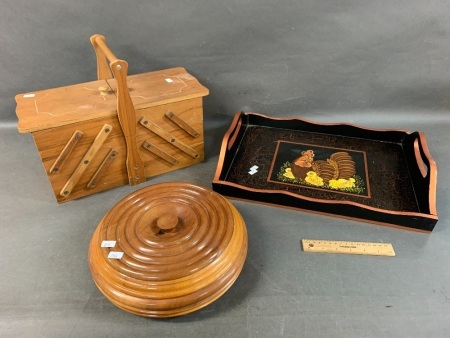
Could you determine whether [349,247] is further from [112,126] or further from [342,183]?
[112,126]

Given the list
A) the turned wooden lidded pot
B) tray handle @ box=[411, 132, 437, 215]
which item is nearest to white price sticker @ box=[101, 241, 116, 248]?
the turned wooden lidded pot

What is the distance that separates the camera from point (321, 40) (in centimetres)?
218

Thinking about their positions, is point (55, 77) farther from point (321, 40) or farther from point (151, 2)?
point (321, 40)

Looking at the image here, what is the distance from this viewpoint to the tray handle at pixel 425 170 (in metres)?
1.57

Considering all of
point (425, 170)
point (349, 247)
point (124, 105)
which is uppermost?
point (124, 105)

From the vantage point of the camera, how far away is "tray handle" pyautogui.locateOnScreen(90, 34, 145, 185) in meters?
1.53

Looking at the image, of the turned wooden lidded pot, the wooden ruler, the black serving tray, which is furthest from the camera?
the black serving tray

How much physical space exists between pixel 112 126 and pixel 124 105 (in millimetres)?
131

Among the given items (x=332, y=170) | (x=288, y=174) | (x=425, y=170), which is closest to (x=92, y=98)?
(x=288, y=174)

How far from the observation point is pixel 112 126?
1684 millimetres

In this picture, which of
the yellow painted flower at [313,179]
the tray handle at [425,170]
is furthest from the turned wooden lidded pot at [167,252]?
the tray handle at [425,170]

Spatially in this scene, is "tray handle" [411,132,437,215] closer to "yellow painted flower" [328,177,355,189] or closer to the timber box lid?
"yellow painted flower" [328,177,355,189]

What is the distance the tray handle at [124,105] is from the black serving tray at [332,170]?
0.44 metres

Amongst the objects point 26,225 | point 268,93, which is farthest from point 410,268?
point 26,225
